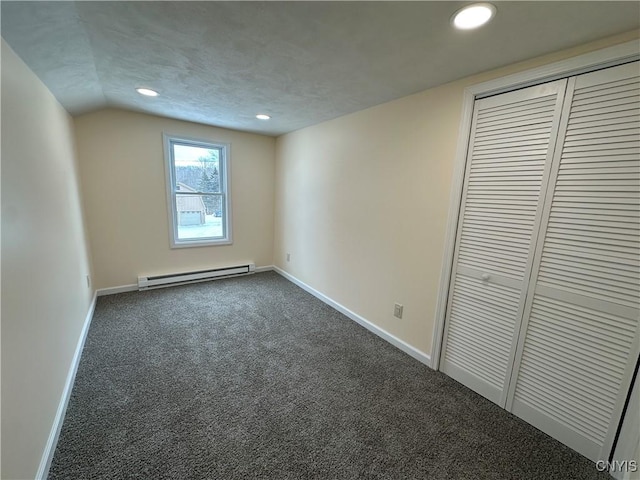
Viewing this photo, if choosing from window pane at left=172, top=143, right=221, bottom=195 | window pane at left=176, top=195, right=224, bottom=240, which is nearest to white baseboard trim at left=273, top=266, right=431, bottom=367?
window pane at left=176, top=195, right=224, bottom=240

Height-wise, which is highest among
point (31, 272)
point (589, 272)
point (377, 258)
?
point (589, 272)

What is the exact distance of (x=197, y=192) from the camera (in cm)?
374

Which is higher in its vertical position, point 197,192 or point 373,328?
point 197,192

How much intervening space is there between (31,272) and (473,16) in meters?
2.43

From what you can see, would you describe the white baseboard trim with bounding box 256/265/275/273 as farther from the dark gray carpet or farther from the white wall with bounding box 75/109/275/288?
the dark gray carpet

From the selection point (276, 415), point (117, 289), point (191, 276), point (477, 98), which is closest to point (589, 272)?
point (477, 98)

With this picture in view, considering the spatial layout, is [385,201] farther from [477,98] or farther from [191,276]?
[191,276]

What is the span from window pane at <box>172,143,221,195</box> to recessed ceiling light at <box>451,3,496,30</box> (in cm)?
336

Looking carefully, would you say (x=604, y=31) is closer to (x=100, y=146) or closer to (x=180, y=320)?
(x=180, y=320)

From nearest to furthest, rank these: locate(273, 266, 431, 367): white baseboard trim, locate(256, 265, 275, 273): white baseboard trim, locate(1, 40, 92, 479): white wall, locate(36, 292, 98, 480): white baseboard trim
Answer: locate(1, 40, 92, 479): white wall, locate(36, 292, 98, 480): white baseboard trim, locate(273, 266, 431, 367): white baseboard trim, locate(256, 265, 275, 273): white baseboard trim

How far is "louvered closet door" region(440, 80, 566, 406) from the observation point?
60.8 inches

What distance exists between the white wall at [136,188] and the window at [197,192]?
0.09 m

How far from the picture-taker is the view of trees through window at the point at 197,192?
3604 millimetres

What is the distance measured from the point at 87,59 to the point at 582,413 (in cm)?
361
